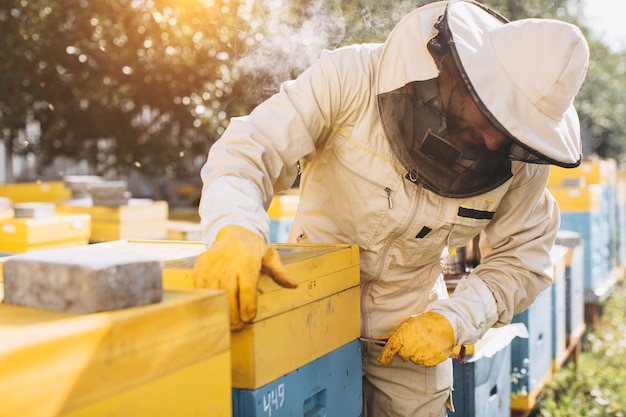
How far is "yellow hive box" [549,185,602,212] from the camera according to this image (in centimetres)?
595

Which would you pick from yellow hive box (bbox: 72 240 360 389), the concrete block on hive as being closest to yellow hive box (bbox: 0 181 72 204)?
yellow hive box (bbox: 72 240 360 389)

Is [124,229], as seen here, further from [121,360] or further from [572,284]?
[121,360]

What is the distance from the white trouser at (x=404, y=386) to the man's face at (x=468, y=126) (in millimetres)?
730

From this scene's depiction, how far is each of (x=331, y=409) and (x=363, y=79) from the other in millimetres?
916

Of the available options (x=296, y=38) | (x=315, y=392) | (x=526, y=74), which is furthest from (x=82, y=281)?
(x=296, y=38)

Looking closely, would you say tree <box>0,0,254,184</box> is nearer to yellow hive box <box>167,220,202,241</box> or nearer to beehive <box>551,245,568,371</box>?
yellow hive box <box>167,220,202,241</box>

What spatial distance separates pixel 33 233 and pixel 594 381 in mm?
3730

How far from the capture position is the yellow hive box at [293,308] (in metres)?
1.42

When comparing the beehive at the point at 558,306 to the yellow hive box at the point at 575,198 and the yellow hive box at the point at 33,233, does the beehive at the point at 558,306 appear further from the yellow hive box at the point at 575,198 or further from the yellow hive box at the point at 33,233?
the yellow hive box at the point at 33,233

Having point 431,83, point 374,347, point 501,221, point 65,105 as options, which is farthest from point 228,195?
point 65,105

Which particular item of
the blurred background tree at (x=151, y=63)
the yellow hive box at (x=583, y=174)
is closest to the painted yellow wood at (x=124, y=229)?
the blurred background tree at (x=151, y=63)

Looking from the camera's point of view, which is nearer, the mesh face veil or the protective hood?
the protective hood

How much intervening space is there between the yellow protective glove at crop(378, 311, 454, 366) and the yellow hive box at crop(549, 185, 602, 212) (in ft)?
13.9

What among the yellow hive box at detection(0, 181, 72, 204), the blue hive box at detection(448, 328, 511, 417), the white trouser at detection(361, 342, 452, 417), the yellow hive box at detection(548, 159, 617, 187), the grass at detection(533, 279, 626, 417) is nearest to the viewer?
the white trouser at detection(361, 342, 452, 417)
